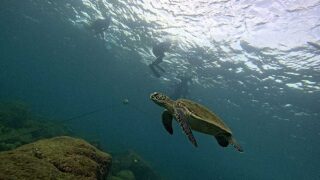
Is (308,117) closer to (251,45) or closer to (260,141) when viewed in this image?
(251,45)

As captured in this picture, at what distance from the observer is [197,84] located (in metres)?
36.7

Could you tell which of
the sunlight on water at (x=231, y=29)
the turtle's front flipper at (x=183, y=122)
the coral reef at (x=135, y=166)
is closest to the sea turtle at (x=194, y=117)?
the turtle's front flipper at (x=183, y=122)

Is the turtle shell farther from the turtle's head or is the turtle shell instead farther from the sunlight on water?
the sunlight on water

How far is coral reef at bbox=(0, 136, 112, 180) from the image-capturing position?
14.8 ft

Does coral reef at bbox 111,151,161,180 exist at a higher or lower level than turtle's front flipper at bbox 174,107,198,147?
lower

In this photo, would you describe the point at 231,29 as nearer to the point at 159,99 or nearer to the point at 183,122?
the point at 159,99

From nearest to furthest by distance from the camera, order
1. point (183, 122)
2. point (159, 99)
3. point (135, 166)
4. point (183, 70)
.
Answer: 1. point (183, 122)
2. point (159, 99)
3. point (135, 166)
4. point (183, 70)

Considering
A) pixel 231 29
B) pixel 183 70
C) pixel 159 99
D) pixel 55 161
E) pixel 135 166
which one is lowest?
pixel 135 166

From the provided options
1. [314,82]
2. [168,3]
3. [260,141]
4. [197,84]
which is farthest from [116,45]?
[260,141]

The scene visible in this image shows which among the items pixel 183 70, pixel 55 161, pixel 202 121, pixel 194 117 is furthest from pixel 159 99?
pixel 183 70

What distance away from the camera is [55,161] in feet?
16.5

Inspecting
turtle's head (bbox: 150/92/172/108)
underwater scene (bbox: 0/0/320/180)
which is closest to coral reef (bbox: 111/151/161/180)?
underwater scene (bbox: 0/0/320/180)

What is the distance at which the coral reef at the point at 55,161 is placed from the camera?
4504 mm

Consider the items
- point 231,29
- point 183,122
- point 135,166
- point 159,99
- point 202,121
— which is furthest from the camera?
point 135,166
